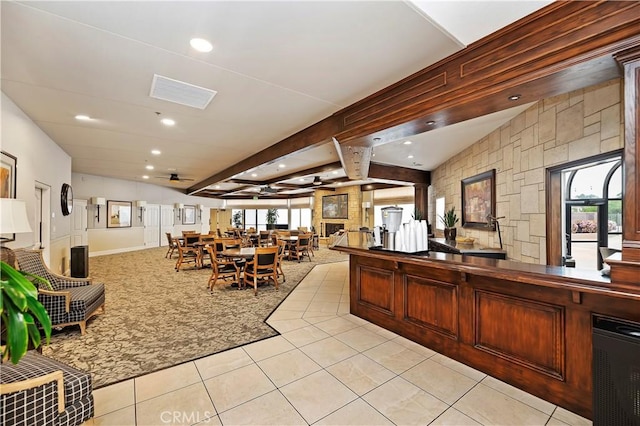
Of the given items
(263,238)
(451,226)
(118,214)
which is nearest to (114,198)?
(118,214)

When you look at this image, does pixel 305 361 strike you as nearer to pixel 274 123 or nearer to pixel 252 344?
pixel 252 344

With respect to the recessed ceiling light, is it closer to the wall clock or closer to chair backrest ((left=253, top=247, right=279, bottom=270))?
chair backrest ((left=253, top=247, right=279, bottom=270))

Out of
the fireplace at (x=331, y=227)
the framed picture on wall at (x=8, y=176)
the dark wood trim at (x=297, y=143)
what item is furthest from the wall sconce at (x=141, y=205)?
the framed picture on wall at (x=8, y=176)

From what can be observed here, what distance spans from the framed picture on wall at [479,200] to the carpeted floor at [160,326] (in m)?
3.79

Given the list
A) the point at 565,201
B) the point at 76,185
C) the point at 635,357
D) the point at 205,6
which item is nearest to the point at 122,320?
the point at 205,6

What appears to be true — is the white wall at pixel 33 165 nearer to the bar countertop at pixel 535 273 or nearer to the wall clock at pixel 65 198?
the wall clock at pixel 65 198

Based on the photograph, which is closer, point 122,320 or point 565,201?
point 565,201

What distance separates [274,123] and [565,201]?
160 inches

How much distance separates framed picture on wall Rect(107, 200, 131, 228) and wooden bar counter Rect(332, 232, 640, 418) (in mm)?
10834

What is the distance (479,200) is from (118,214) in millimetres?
11938

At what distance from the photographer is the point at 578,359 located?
76.1 inches

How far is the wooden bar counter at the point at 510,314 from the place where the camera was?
1887 mm

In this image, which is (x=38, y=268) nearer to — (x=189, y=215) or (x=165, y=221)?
(x=165, y=221)

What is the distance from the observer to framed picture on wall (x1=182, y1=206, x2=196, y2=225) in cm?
1380
